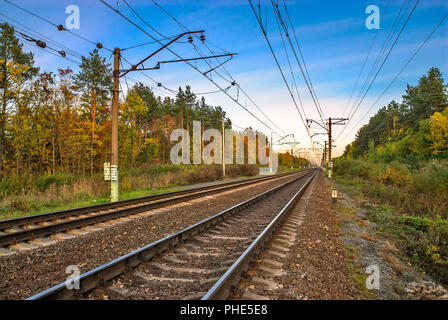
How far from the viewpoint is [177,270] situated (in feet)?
14.9

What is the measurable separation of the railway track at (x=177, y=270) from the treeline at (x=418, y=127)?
29746 millimetres

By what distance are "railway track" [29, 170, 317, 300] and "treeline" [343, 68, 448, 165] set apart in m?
29.7

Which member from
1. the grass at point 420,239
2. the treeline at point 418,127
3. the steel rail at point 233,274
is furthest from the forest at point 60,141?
the treeline at point 418,127

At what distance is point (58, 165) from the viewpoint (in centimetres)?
2791

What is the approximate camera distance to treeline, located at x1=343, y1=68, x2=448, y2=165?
127ft

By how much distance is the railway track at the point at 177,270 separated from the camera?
3550mm

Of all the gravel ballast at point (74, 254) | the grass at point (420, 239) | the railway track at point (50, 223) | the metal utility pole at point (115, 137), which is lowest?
the grass at point (420, 239)

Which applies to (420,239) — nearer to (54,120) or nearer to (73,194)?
(73,194)

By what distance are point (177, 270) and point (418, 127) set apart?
6899cm

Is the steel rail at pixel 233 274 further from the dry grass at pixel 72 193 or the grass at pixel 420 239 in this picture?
the dry grass at pixel 72 193

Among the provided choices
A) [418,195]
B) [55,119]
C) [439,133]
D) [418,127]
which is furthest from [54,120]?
[418,127]

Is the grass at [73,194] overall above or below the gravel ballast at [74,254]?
above
